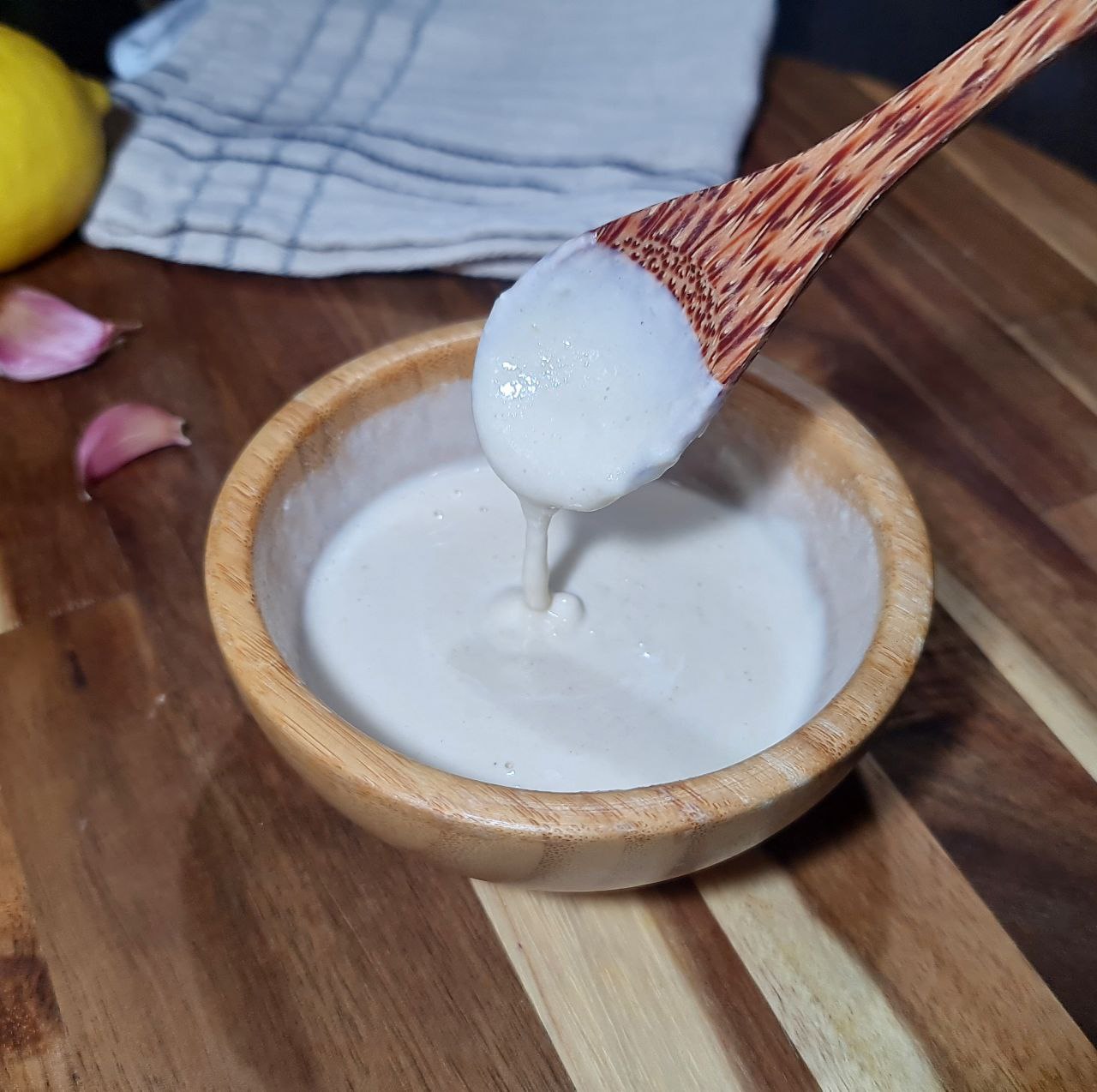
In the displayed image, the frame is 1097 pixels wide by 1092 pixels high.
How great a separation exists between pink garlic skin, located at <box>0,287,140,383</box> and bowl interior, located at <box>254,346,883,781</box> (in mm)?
274

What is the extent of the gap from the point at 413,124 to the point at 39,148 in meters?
0.29

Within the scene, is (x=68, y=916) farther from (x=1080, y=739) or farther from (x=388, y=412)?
(x=1080, y=739)

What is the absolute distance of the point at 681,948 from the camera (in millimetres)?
482

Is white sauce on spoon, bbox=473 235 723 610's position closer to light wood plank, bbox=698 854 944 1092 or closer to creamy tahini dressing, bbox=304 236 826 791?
creamy tahini dressing, bbox=304 236 826 791

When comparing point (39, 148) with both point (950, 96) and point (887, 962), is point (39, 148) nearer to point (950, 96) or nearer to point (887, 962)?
point (950, 96)

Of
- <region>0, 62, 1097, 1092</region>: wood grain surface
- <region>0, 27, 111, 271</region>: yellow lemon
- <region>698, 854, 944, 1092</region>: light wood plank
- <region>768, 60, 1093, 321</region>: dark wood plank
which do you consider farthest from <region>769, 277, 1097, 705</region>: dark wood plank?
<region>0, 27, 111, 271</region>: yellow lemon

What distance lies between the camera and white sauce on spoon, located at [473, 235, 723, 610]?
49cm

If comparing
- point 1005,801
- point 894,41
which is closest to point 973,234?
point 894,41

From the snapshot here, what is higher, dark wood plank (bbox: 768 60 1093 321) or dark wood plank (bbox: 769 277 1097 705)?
dark wood plank (bbox: 768 60 1093 321)

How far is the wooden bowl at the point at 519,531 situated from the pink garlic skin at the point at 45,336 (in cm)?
27

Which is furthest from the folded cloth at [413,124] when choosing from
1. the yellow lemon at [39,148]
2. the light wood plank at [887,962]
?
the light wood plank at [887,962]

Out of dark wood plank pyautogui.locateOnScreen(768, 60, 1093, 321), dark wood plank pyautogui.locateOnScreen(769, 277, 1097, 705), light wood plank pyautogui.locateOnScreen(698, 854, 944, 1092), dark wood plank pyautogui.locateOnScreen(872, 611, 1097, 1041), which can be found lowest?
light wood plank pyautogui.locateOnScreen(698, 854, 944, 1092)

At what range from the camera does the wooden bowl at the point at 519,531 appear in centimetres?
39

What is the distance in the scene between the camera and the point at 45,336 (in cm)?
76
